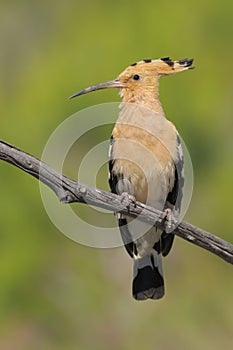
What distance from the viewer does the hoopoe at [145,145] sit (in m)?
3.60

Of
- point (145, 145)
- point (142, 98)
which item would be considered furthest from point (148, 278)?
point (142, 98)

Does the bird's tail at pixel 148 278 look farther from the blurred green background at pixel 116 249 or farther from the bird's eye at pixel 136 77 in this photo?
the blurred green background at pixel 116 249

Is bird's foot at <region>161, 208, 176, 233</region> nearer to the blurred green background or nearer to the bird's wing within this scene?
the bird's wing

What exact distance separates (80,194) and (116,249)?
3.49 meters

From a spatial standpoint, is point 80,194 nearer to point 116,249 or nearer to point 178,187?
point 178,187

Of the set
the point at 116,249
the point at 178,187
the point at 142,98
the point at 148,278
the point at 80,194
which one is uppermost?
the point at 116,249

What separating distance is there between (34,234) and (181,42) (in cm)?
184

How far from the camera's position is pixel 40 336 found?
6.53 meters

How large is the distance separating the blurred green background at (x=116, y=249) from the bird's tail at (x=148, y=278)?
1580 mm

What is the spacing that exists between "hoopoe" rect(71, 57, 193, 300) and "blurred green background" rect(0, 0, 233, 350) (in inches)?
74.2

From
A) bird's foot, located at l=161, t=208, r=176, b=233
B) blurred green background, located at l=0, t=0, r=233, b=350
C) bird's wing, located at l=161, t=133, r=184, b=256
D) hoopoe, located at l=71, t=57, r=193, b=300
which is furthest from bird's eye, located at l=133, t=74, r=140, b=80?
blurred green background, located at l=0, t=0, r=233, b=350

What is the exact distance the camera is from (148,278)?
158 inches

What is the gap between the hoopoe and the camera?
142 inches

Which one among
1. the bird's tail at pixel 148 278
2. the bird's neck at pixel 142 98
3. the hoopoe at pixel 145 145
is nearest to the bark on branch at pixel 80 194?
the hoopoe at pixel 145 145
